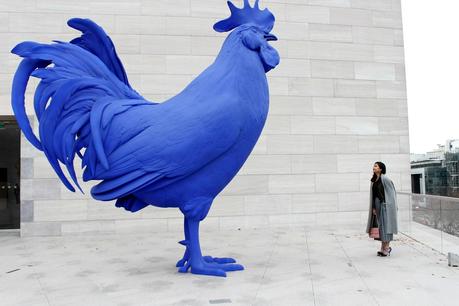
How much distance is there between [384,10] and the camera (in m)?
9.04

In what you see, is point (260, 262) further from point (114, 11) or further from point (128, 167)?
point (114, 11)

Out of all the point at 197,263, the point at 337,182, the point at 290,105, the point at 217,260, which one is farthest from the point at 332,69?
the point at 197,263

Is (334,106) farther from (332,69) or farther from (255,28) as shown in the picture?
(255,28)

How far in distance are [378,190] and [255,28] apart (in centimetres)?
282

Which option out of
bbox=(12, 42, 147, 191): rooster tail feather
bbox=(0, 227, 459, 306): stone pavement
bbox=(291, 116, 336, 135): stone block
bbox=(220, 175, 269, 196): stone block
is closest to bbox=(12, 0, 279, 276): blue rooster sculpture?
bbox=(12, 42, 147, 191): rooster tail feather

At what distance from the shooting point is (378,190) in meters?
5.53

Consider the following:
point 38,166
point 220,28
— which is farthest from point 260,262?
point 38,166

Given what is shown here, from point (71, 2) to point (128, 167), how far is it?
568 centimetres

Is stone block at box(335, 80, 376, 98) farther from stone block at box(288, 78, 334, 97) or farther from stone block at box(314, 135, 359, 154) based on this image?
stone block at box(314, 135, 359, 154)

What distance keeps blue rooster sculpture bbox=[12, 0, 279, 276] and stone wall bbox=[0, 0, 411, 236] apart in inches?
150

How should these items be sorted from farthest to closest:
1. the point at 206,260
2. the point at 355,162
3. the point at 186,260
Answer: the point at 355,162
the point at 206,260
the point at 186,260

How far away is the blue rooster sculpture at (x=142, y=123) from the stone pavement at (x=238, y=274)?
26.8 inches

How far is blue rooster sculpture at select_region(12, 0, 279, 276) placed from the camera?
3920 millimetres

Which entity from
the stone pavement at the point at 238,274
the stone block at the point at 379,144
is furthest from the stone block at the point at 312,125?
the stone pavement at the point at 238,274
